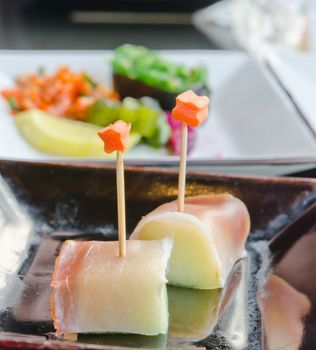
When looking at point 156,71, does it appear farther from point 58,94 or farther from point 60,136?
point 60,136

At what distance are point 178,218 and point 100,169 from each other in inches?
11.1

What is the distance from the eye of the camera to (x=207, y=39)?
319 centimetres

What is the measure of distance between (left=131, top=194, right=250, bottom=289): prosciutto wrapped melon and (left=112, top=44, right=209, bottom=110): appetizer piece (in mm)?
980

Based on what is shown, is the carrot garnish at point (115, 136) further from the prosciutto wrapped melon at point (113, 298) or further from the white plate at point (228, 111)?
the white plate at point (228, 111)

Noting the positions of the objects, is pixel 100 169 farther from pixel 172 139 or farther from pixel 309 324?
pixel 172 139

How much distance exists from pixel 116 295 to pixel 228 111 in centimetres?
136

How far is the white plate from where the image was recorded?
6.72 feet

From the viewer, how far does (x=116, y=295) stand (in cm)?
116

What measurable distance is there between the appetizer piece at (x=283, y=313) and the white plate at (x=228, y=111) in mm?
504

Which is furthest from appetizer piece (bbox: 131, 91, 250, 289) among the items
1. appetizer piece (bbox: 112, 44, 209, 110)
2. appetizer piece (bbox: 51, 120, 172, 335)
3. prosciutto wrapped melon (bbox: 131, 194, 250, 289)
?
appetizer piece (bbox: 112, 44, 209, 110)

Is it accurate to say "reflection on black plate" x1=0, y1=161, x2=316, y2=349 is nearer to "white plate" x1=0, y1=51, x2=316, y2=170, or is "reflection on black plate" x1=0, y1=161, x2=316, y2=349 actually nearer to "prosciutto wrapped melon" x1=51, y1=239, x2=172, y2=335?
"prosciutto wrapped melon" x1=51, y1=239, x2=172, y2=335

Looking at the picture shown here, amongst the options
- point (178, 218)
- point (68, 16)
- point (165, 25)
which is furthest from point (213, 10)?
point (178, 218)

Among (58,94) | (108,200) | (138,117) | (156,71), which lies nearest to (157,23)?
(156,71)

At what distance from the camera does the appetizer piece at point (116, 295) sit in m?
1.16
